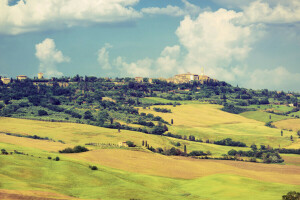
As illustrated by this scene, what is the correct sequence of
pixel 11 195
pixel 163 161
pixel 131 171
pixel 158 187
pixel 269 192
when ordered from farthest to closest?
pixel 163 161
pixel 131 171
pixel 158 187
pixel 269 192
pixel 11 195

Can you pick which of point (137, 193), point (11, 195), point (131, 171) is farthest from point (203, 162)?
point (11, 195)

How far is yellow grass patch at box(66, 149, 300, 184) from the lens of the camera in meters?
129

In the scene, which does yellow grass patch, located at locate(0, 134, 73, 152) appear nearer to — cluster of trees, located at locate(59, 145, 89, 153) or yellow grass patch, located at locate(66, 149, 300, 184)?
cluster of trees, located at locate(59, 145, 89, 153)

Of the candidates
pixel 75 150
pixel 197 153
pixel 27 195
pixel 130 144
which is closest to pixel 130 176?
pixel 75 150

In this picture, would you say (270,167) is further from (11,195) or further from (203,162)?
(11,195)

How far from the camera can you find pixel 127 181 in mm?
109312

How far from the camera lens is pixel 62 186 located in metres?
93.6

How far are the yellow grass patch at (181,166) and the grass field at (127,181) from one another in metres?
0.36

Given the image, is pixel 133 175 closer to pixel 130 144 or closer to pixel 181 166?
pixel 181 166

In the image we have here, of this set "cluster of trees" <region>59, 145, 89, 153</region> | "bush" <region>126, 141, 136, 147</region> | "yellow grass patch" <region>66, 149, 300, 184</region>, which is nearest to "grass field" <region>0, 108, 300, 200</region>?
"yellow grass patch" <region>66, 149, 300, 184</region>

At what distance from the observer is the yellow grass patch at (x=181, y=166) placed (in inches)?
5089

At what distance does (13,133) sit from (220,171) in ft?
309

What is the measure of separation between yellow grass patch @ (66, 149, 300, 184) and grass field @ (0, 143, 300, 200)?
36 cm

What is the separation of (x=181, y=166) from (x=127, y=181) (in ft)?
120
